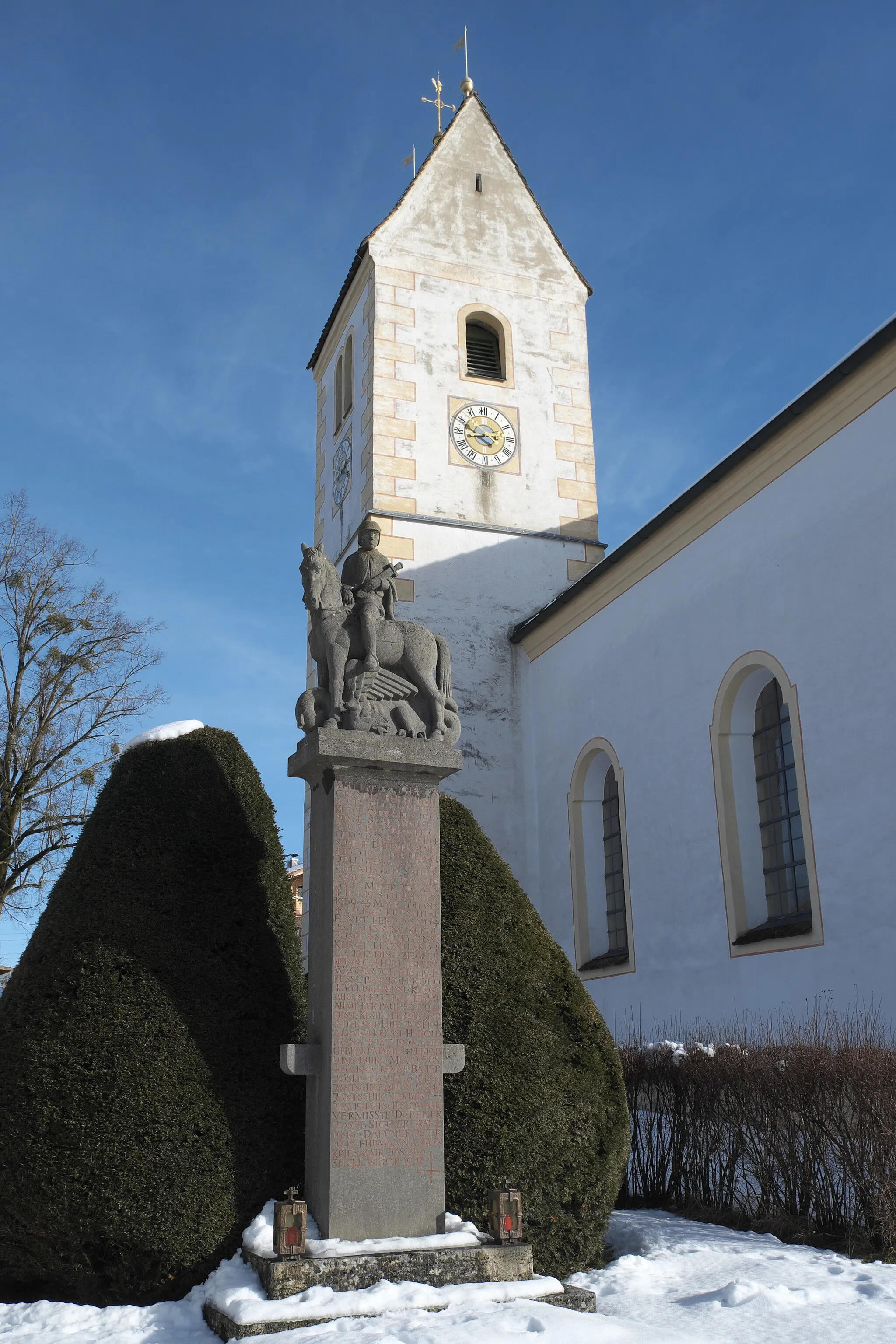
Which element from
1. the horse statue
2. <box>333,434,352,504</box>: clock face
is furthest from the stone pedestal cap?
<box>333,434,352,504</box>: clock face

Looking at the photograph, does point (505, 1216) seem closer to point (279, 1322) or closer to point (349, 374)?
point (279, 1322)

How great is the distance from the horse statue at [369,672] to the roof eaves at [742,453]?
6459mm

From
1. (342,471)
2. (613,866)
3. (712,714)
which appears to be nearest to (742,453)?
(712,714)

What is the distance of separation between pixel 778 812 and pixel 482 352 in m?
12.9

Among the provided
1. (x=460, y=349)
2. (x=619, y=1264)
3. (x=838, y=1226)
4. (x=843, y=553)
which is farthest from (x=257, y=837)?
(x=460, y=349)

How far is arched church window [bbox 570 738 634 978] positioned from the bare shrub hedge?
296 inches

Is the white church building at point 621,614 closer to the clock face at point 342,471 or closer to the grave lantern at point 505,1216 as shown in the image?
the clock face at point 342,471

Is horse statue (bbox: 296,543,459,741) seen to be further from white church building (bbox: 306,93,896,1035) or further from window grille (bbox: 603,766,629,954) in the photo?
window grille (bbox: 603,766,629,954)

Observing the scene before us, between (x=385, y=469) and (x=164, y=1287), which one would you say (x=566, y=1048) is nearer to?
(x=164, y=1287)

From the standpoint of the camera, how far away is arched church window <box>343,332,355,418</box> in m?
23.5

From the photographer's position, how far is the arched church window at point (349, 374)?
2355 cm

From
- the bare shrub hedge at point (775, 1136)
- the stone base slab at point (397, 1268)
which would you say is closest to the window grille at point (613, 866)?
the bare shrub hedge at point (775, 1136)

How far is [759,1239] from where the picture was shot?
24.3 feet

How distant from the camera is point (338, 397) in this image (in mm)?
24641
